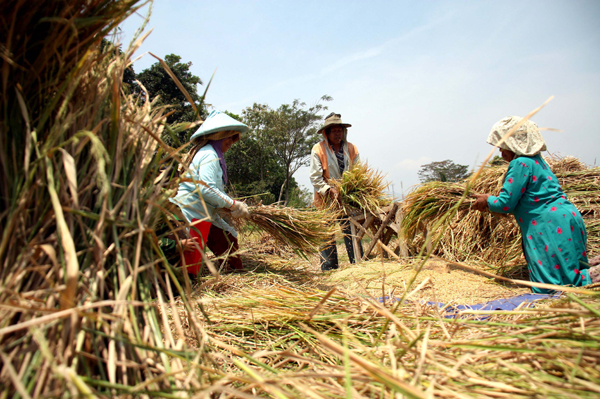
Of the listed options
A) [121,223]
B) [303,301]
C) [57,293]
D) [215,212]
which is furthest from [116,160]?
[215,212]

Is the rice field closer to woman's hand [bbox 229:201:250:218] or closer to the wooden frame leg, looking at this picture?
woman's hand [bbox 229:201:250:218]

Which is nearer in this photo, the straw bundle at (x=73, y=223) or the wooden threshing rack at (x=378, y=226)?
the straw bundle at (x=73, y=223)

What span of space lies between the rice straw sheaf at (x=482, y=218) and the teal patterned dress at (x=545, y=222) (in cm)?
45

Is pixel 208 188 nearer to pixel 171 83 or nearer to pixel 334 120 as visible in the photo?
pixel 334 120

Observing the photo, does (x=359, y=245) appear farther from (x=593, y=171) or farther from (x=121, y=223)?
(x=121, y=223)

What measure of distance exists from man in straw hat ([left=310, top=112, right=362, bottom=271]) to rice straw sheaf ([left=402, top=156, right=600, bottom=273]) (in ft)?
3.06

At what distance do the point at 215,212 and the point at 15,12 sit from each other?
2.27 meters

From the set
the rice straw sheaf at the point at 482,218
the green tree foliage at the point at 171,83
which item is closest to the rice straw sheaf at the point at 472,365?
the rice straw sheaf at the point at 482,218

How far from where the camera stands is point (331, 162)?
4246 mm

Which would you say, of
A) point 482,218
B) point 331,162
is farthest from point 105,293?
point 482,218

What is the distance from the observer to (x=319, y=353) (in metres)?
1.16

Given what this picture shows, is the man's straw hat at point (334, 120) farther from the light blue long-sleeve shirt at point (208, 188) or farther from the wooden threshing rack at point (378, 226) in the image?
the light blue long-sleeve shirt at point (208, 188)

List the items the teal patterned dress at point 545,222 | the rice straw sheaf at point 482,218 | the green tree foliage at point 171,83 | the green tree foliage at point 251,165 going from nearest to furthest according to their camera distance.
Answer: the teal patterned dress at point 545,222 < the rice straw sheaf at point 482,218 < the green tree foliage at point 171,83 < the green tree foliage at point 251,165

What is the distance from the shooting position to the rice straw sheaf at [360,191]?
410cm
